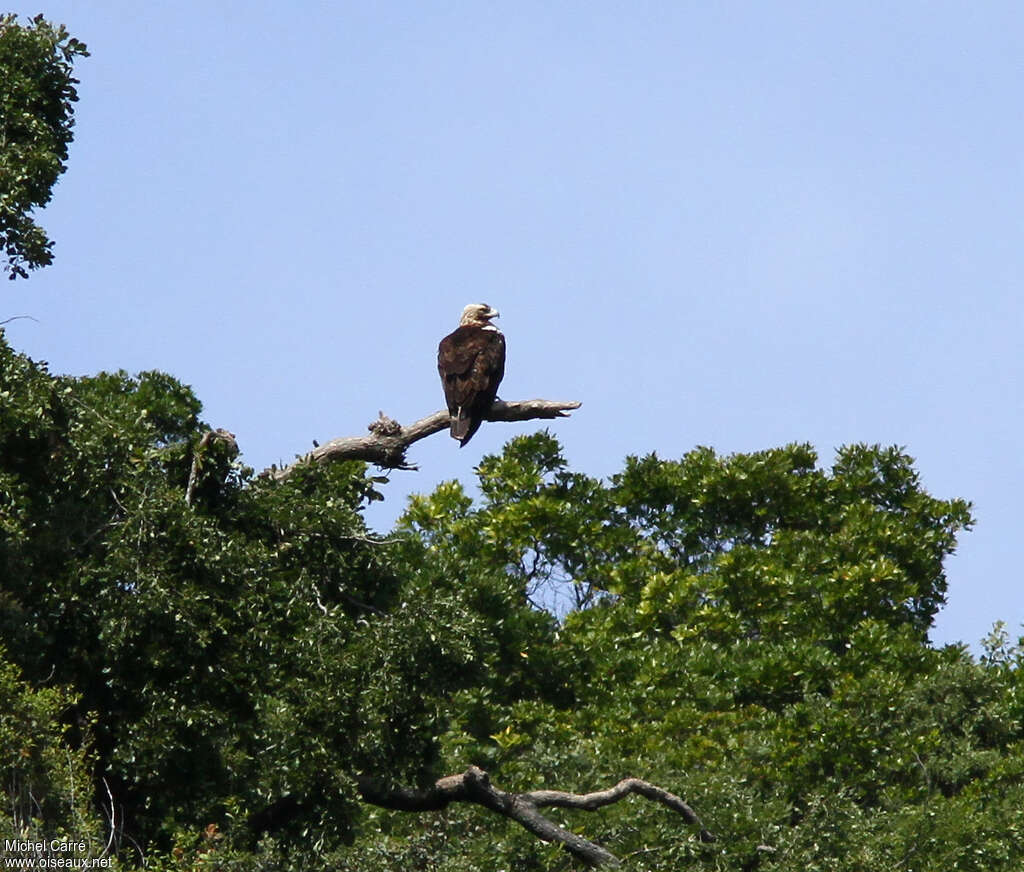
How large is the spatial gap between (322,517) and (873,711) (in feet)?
26.4

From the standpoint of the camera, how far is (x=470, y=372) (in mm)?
16422

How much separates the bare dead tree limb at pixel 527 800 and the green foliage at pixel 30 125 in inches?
174

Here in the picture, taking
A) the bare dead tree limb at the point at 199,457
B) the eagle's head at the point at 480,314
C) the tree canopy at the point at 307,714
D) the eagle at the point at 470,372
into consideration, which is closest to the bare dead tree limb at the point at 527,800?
the tree canopy at the point at 307,714

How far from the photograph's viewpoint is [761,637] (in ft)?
71.3

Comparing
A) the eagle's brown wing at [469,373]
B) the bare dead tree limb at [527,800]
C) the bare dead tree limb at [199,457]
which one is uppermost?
the eagle's brown wing at [469,373]

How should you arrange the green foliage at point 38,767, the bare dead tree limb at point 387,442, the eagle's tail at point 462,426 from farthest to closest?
the eagle's tail at point 462,426 < the bare dead tree limb at point 387,442 < the green foliage at point 38,767

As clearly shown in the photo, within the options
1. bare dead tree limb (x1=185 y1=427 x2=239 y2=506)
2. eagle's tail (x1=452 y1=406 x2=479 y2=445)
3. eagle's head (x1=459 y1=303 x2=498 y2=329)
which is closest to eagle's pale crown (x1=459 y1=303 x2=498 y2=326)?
eagle's head (x1=459 y1=303 x2=498 y2=329)

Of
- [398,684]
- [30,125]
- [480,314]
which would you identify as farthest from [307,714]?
[480,314]

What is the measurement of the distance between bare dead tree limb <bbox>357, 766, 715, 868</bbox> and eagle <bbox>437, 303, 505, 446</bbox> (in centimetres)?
336

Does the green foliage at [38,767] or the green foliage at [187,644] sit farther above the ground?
the green foliage at [187,644]

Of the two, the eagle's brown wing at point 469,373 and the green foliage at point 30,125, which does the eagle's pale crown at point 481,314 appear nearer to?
the eagle's brown wing at point 469,373

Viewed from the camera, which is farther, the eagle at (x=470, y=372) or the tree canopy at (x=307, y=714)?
the eagle at (x=470, y=372)

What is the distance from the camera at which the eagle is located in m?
15.7

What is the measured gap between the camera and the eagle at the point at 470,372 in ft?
51.6
